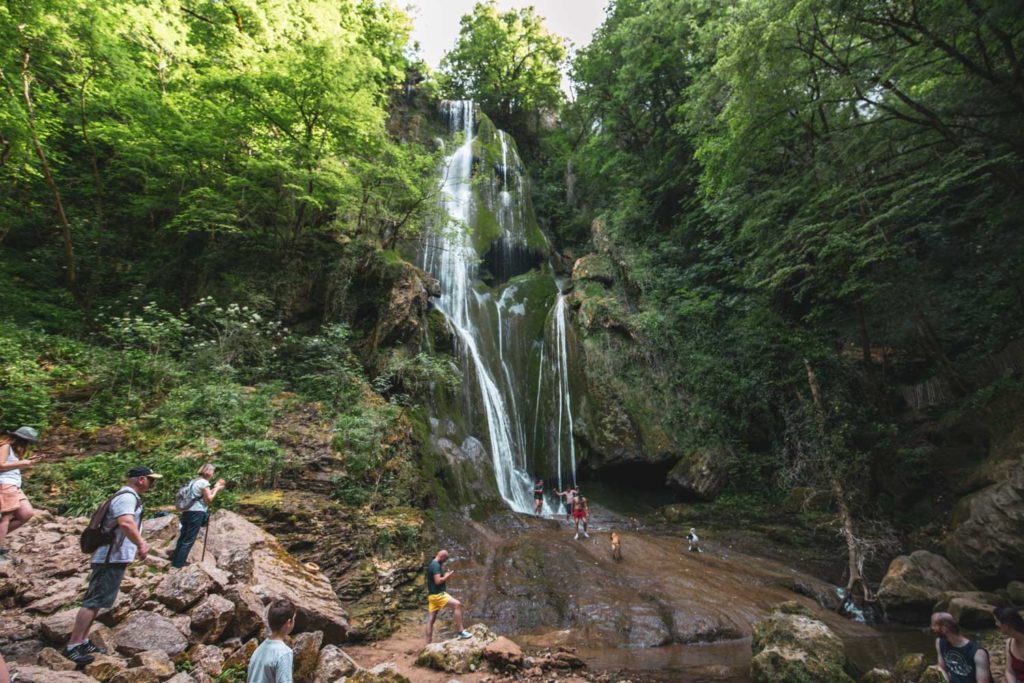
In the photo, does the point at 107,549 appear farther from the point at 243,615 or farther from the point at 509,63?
the point at 509,63

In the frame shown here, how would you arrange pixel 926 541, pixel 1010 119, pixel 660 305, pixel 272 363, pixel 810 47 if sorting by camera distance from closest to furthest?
pixel 1010 119 < pixel 810 47 < pixel 926 541 < pixel 272 363 < pixel 660 305

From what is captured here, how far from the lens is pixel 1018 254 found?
35.1 ft

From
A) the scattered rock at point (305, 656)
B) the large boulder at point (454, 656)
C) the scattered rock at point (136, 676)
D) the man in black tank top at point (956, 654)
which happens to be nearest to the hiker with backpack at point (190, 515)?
the scattered rock at point (305, 656)

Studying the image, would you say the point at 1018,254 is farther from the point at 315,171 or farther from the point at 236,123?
the point at 236,123

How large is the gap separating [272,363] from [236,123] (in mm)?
5826

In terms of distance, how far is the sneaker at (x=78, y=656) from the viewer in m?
3.32

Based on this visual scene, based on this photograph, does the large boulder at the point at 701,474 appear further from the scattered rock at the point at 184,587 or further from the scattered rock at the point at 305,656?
the scattered rock at the point at 184,587

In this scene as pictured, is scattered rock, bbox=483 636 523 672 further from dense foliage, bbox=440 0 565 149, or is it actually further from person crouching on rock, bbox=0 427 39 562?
dense foliage, bbox=440 0 565 149

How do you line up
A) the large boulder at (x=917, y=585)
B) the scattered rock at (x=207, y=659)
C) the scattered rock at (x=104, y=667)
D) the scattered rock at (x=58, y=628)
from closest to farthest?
the scattered rock at (x=104, y=667)
the scattered rock at (x=58, y=628)
the scattered rock at (x=207, y=659)
the large boulder at (x=917, y=585)

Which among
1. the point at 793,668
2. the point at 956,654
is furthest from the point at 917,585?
the point at 956,654

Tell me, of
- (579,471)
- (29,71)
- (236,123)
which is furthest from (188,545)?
(579,471)

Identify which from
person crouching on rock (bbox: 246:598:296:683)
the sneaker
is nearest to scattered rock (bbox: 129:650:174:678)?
the sneaker

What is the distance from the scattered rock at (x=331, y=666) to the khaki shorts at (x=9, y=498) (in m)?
3.12

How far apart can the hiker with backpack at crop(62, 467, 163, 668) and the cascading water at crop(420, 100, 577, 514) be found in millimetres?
10072
